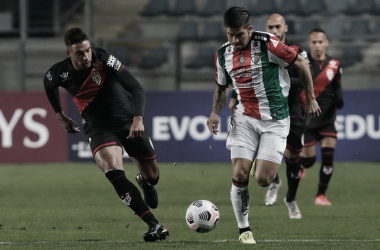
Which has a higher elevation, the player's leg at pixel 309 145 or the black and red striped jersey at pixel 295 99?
the black and red striped jersey at pixel 295 99

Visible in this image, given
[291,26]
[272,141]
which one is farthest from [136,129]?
[291,26]

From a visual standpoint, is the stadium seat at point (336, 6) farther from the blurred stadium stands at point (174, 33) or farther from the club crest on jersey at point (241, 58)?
the club crest on jersey at point (241, 58)

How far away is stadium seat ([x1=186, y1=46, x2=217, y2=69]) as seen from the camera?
Result: 731 inches

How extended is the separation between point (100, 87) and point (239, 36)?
1.47m

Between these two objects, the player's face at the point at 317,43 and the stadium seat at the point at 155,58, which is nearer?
the player's face at the point at 317,43

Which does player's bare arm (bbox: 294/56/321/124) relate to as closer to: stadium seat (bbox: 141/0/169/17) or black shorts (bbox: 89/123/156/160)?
black shorts (bbox: 89/123/156/160)

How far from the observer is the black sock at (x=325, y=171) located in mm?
11016

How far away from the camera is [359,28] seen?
20.0m

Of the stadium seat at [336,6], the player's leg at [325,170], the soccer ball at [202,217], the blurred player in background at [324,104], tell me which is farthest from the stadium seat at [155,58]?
the soccer ball at [202,217]

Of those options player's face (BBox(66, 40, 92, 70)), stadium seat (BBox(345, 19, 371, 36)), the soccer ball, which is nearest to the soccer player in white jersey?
the soccer ball

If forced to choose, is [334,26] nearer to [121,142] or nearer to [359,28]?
[359,28]

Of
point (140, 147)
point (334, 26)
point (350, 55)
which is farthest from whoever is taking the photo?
point (334, 26)

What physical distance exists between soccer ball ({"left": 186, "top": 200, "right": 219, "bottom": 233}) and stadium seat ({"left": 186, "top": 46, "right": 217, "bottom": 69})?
1110cm

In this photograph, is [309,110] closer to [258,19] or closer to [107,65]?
[107,65]
